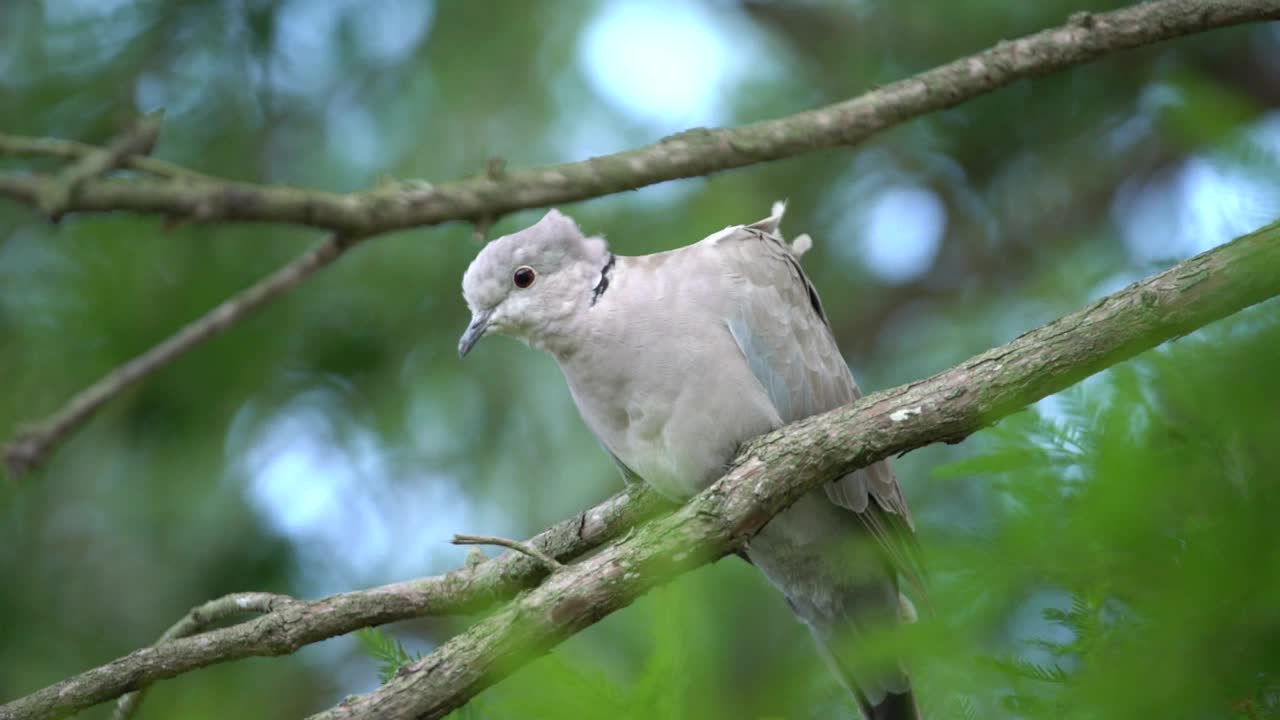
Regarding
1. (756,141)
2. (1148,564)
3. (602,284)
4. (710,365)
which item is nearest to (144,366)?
(602,284)

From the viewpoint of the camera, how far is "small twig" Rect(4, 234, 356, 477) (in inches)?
113

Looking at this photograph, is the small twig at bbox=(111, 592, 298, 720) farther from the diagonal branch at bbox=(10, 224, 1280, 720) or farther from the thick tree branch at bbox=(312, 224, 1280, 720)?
the thick tree branch at bbox=(312, 224, 1280, 720)

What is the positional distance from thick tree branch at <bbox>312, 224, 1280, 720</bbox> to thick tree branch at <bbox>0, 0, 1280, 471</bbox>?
0.94 meters

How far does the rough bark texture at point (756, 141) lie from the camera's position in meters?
2.95

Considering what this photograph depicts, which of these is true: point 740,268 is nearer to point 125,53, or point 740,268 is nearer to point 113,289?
point 113,289

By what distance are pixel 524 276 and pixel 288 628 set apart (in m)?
1.38

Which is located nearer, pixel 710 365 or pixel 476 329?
pixel 710 365

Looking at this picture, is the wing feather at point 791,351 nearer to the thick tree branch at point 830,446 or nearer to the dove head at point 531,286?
the dove head at point 531,286

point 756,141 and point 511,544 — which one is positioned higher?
point 756,141

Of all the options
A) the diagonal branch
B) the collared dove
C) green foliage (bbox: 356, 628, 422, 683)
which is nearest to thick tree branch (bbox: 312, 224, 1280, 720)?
the diagonal branch

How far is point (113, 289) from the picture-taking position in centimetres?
479

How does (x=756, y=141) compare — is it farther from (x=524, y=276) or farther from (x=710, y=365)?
(x=524, y=276)

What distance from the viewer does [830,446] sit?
2596 millimetres

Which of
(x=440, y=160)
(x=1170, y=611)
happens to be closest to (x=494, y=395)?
(x=440, y=160)
